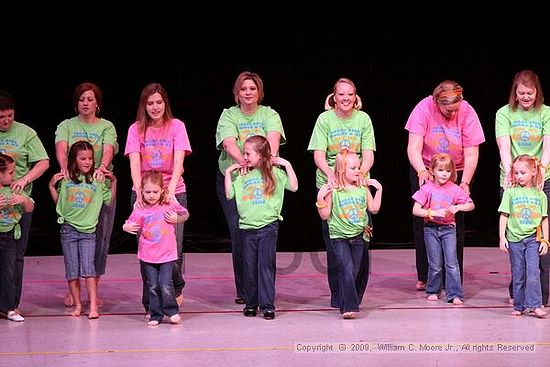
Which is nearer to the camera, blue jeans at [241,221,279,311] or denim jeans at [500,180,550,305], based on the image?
blue jeans at [241,221,279,311]

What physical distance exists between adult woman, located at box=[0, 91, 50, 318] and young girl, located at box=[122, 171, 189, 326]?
72cm

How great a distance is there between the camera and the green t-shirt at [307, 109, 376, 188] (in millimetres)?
6586

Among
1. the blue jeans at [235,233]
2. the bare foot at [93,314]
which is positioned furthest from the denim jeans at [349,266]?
the bare foot at [93,314]

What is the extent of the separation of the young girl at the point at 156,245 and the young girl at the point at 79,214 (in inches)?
15.2

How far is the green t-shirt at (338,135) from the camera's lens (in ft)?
21.6

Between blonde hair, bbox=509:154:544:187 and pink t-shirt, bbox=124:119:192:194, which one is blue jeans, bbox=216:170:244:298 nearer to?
pink t-shirt, bbox=124:119:192:194

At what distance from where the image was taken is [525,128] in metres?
6.64

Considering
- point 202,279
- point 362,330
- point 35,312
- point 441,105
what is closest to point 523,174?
point 441,105

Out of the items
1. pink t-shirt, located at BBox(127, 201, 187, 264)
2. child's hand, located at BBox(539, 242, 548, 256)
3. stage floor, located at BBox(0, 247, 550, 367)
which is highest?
pink t-shirt, located at BBox(127, 201, 187, 264)

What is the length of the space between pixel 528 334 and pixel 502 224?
78 cm

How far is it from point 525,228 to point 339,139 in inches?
48.3

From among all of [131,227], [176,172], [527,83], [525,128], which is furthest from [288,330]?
[527,83]

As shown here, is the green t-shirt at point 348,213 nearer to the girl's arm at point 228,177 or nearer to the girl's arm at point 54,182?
the girl's arm at point 228,177

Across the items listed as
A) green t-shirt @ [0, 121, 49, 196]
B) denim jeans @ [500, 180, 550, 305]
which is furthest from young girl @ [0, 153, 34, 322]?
denim jeans @ [500, 180, 550, 305]
